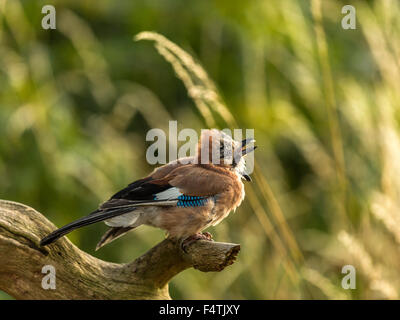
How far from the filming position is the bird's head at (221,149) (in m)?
3.48

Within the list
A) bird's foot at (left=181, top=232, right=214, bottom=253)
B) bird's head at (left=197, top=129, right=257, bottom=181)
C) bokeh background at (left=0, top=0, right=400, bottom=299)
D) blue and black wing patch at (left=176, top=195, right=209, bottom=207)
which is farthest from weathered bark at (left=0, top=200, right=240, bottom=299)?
bokeh background at (left=0, top=0, right=400, bottom=299)

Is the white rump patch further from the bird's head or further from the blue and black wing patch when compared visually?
the bird's head

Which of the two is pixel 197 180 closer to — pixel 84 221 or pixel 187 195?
pixel 187 195

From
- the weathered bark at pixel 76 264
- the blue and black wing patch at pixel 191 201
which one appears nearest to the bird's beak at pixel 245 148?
the blue and black wing patch at pixel 191 201

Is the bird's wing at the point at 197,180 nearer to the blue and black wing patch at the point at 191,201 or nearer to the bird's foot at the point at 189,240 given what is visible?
the blue and black wing patch at the point at 191,201

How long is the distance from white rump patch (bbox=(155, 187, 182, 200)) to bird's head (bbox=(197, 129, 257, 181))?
0.29 metres

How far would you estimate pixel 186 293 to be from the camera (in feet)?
15.1

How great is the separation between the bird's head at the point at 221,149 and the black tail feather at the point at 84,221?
581 millimetres

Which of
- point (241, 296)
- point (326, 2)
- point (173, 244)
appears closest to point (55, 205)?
point (241, 296)

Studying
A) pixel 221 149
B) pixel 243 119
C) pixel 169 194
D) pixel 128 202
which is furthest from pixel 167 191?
pixel 243 119

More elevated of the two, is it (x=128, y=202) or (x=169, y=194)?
(x=169, y=194)

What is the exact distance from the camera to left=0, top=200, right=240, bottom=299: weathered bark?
2.88m

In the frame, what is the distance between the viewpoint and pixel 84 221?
2.87m

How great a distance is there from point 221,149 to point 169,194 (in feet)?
1.36
